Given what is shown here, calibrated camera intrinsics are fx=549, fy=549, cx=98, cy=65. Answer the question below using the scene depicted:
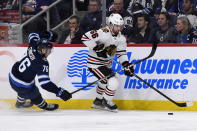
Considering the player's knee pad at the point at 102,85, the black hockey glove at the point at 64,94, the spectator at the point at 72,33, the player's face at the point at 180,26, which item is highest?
the player's face at the point at 180,26

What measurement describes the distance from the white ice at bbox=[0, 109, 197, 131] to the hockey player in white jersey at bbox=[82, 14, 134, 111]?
0.28 metres

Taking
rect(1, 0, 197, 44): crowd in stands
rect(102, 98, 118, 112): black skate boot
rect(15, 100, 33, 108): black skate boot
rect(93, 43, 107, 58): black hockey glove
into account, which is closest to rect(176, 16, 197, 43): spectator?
rect(1, 0, 197, 44): crowd in stands

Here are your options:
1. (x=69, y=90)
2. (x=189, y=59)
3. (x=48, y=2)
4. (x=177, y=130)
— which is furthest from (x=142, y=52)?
(x=48, y=2)

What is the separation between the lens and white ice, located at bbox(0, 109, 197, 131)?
5.60m

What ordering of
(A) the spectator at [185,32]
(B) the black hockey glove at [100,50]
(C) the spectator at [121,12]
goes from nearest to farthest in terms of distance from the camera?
(B) the black hockey glove at [100,50], (A) the spectator at [185,32], (C) the spectator at [121,12]

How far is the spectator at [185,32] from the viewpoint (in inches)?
281

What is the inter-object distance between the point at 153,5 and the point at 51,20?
159cm

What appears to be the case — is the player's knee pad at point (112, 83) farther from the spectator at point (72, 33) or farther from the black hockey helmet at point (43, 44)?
the spectator at point (72, 33)

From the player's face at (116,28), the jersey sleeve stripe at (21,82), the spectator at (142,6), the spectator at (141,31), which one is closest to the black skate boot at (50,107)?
the jersey sleeve stripe at (21,82)

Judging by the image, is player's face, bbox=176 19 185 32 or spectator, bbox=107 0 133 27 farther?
spectator, bbox=107 0 133 27

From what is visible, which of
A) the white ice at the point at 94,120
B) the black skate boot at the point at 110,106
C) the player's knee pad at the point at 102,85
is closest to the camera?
the white ice at the point at 94,120

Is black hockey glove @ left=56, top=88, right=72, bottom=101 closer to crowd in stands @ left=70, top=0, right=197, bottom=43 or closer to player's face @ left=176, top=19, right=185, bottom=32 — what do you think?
crowd in stands @ left=70, top=0, right=197, bottom=43

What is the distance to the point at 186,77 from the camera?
675 centimetres

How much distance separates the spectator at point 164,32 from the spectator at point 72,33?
100 centimetres
